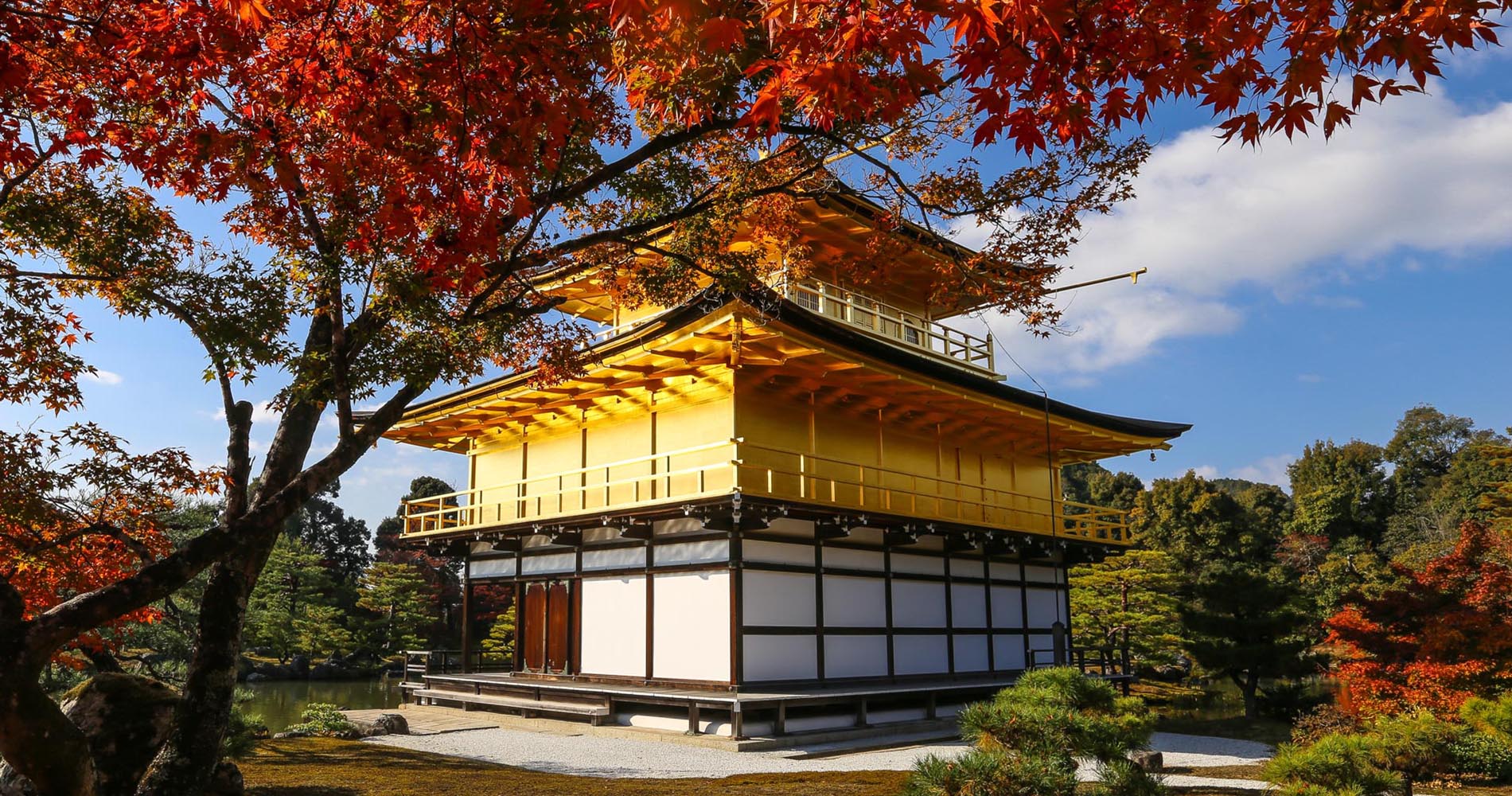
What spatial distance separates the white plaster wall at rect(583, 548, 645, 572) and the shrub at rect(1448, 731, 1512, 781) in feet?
36.5

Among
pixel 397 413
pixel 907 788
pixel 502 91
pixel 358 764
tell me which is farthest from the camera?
pixel 358 764

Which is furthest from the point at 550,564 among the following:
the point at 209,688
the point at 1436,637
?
Result: the point at 1436,637

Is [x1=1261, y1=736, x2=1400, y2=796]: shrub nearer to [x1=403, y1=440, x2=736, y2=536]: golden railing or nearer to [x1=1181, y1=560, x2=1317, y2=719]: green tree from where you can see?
[x1=403, y1=440, x2=736, y2=536]: golden railing

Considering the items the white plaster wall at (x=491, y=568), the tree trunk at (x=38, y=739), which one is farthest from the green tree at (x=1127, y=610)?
the tree trunk at (x=38, y=739)

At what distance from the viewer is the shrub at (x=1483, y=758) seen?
10.7 meters

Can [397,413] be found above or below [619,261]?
below

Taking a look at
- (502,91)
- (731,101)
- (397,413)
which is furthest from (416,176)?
(731,101)

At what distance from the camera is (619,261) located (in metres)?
8.24

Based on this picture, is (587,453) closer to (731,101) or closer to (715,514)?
(715,514)

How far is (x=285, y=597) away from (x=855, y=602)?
81.4 feet

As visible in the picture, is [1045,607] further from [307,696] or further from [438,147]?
[307,696]

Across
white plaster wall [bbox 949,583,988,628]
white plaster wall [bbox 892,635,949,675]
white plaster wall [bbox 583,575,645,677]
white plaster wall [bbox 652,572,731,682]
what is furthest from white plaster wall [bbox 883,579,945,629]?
white plaster wall [bbox 583,575,645,677]

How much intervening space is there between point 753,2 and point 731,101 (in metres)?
2.10

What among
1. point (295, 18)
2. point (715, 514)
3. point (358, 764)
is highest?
point (295, 18)
